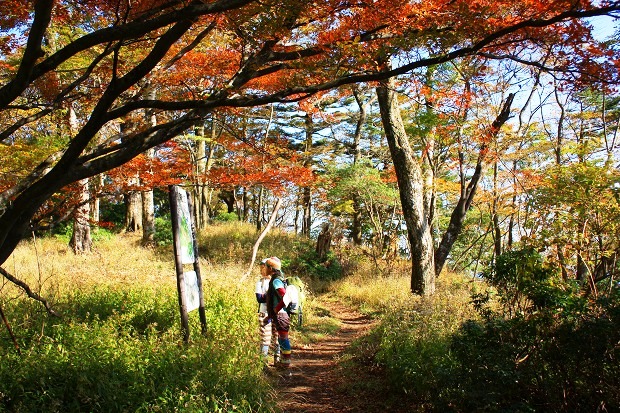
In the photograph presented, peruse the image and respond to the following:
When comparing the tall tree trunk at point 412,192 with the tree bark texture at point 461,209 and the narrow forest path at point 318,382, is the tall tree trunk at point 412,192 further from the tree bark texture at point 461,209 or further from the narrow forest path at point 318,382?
the narrow forest path at point 318,382

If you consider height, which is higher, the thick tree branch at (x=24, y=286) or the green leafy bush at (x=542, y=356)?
the thick tree branch at (x=24, y=286)


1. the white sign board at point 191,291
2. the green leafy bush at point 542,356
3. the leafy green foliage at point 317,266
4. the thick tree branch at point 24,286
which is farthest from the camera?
the leafy green foliage at point 317,266

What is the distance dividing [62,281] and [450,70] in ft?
36.5

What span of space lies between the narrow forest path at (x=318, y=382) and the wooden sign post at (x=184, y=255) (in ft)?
4.68

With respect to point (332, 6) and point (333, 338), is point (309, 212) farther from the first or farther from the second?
point (332, 6)

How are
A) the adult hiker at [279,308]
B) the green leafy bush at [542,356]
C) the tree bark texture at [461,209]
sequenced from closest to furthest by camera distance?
1. the green leafy bush at [542,356]
2. the adult hiker at [279,308]
3. the tree bark texture at [461,209]

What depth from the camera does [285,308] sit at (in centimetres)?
587

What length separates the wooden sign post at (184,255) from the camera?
191 inches

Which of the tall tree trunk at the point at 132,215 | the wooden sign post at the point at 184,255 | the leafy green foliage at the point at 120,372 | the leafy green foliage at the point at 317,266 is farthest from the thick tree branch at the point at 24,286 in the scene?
the tall tree trunk at the point at 132,215

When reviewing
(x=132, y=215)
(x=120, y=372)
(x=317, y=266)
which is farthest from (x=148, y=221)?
(x=120, y=372)

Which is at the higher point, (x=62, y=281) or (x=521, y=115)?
(x=521, y=115)

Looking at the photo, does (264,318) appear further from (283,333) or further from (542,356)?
(542,356)

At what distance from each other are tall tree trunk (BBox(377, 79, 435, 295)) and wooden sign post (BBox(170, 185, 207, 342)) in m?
4.02

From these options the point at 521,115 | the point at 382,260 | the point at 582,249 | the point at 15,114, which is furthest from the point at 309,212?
the point at 582,249
